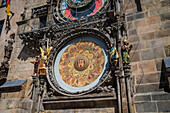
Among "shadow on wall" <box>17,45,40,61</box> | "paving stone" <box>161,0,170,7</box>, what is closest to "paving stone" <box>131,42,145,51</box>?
"paving stone" <box>161,0,170,7</box>

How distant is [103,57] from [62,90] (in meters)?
1.86

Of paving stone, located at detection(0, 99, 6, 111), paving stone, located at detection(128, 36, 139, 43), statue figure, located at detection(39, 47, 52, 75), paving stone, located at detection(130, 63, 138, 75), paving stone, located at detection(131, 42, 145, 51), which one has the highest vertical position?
paving stone, located at detection(128, 36, 139, 43)

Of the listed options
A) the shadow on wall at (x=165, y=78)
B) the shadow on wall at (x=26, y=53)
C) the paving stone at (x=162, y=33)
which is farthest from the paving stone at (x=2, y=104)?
the paving stone at (x=162, y=33)

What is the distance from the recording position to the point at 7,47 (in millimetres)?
8977

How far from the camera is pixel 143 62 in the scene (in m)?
5.70

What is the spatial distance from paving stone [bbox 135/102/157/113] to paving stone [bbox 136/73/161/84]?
0.74 metres

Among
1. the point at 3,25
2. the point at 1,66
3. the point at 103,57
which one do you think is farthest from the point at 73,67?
the point at 3,25

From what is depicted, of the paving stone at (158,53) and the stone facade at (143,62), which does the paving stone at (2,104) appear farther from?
the paving stone at (158,53)

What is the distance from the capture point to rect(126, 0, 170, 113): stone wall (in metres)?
4.96

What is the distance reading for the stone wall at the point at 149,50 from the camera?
16.3 feet

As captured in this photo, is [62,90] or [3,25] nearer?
[62,90]

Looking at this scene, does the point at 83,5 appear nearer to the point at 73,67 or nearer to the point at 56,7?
the point at 56,7

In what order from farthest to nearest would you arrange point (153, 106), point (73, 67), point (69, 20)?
point (69, 20)
point (73, 67)
point (153, 106)

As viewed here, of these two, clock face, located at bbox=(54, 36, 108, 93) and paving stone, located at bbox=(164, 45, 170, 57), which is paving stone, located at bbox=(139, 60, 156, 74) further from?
clock face, located at bbox=(54, 36, 108, 93)
